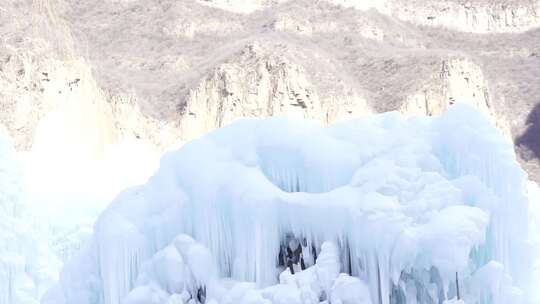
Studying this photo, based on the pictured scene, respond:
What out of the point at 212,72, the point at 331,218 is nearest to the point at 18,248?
the point at 331,218

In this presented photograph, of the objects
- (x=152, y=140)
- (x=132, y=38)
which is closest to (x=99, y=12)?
(x=132, y=38)

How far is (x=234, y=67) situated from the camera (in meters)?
50.7

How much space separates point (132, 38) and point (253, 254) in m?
44.6

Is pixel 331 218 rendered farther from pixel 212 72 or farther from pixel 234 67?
pixel 212 72

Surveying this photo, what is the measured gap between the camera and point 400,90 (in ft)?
176

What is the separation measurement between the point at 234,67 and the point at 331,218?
38585 mm

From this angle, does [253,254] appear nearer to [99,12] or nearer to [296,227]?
[296,227]

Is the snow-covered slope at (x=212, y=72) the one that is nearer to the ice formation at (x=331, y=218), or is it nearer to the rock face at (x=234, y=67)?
the rock face at (x=234, y=67)

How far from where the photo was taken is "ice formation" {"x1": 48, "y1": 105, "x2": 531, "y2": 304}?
12.2 m

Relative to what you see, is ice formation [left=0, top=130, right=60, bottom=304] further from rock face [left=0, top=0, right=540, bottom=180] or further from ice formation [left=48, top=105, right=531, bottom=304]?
rock face [left=0, top=0, right=540, bottom=180]

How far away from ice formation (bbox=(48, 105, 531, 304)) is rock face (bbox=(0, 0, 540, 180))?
27391 mm

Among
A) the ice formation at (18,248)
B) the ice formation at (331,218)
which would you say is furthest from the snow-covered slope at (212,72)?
the ice formation at (331,218)

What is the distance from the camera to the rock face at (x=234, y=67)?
42.6 metres

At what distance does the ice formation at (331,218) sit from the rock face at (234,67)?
27.4 metres
